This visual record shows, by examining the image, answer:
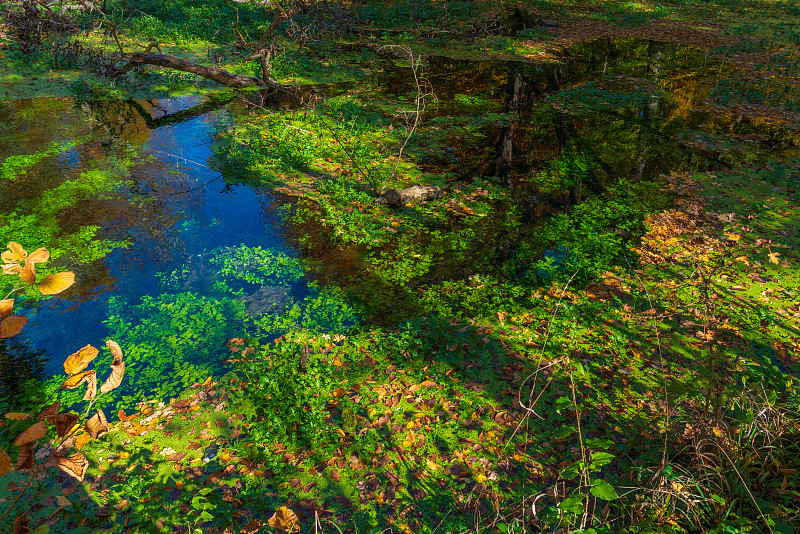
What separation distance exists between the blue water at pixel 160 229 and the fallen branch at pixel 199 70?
295cm

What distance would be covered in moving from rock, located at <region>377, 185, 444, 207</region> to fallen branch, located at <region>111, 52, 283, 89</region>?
6762mm

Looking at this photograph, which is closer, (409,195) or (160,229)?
(160,229)

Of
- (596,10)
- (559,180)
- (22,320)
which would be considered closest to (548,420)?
(22,320)

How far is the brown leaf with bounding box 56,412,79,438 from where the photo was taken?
128 centimetres

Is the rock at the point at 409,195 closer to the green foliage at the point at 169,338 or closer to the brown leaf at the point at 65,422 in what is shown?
the green foliage at the point at 169,338

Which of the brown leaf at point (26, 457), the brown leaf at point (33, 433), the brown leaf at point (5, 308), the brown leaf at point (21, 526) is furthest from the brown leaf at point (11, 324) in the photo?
the brown leaf at point (21, 526)

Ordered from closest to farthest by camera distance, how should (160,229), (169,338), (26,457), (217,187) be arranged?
1. (26,457)
2. (169,338)
3. (160,229)
4. (217,187)

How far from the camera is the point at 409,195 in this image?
8.09 m

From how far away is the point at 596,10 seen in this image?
25969 millimetres

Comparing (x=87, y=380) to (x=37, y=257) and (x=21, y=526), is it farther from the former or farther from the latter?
(x=21, y=526)

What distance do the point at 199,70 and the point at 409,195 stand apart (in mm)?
8662

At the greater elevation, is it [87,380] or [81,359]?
[81,359]

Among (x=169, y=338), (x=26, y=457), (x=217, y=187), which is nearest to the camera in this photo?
(x=26, y=457)

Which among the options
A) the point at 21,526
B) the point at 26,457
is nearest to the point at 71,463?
the point at 26,457
